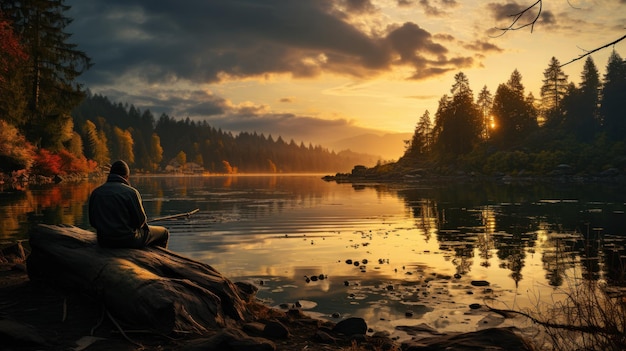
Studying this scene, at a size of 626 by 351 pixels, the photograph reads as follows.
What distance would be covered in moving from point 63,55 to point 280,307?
211 feet

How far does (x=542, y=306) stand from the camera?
11.6 m

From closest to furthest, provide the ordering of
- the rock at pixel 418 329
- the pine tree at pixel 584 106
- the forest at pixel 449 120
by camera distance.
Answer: the rock at pixel 418 329
the forest at pixel 449 120
the pine tree at pixel 584 106

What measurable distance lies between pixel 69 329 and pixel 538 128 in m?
125

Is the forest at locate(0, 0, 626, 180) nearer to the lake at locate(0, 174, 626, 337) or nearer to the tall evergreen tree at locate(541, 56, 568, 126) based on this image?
the tall evergreen tree at locate(541, 56, 568, 126)

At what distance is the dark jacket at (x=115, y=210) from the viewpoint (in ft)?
31.0

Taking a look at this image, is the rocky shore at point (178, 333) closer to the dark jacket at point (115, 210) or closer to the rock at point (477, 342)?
the rock at point (477, 342)

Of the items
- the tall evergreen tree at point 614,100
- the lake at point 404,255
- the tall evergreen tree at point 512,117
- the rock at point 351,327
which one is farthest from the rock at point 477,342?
the tall evergreen tree at point 512,117

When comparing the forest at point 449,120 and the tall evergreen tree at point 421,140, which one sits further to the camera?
the tall evergreen tree at point 421,140

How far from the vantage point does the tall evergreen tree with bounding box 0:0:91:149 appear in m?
59.5

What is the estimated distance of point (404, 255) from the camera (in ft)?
59.8

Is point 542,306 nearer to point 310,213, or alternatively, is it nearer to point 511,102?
point 310,213

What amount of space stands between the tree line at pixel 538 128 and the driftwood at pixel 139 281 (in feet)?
309

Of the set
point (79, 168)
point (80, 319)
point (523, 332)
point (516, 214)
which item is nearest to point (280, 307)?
point (80, 319)

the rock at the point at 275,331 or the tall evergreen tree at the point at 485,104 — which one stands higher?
the tall evergreen tree at the point at 485,104
